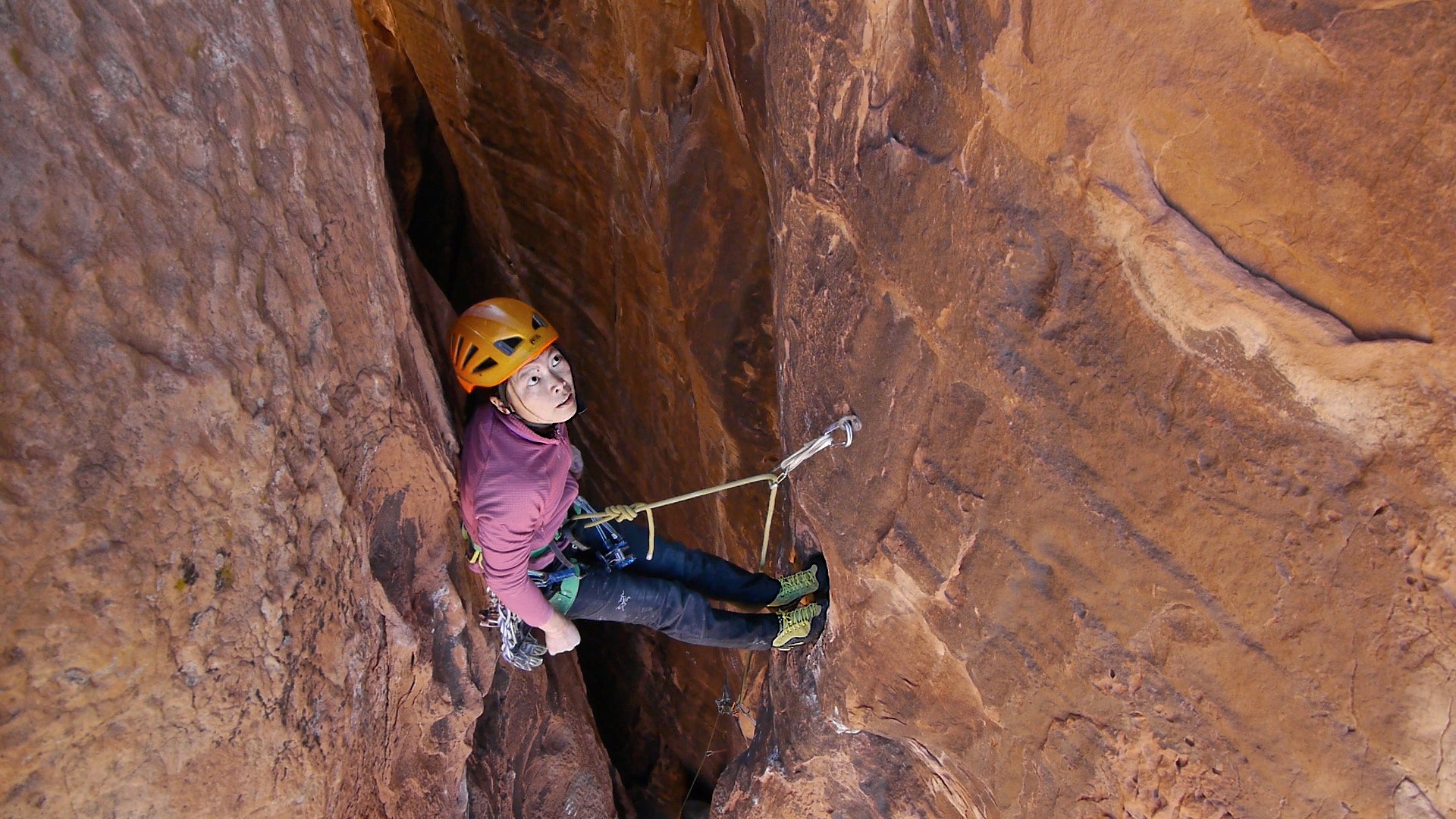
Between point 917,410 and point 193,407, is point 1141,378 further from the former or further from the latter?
point 193,407

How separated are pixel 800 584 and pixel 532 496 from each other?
1.17m

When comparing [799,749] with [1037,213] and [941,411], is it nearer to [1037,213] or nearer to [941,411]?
[941,411]

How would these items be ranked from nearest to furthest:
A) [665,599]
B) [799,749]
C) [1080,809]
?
[1080,809] → [665,599] → [799,749]

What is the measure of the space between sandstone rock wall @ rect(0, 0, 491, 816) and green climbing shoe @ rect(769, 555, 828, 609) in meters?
1.43

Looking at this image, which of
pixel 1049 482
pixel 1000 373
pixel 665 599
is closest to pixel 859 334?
pixel 1000 373

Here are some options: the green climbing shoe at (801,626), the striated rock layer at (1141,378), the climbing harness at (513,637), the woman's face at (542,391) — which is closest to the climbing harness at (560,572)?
the climbing harness at (513,637)

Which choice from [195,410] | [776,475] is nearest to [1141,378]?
[776,475]

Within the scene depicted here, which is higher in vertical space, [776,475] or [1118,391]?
[1118,391]

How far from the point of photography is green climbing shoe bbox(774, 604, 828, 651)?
318 centimetres

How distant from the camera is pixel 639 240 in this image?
4445 millimetres

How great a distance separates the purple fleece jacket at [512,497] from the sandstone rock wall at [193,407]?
0.29 metres

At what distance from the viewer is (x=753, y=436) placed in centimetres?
412

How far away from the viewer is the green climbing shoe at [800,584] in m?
3.28

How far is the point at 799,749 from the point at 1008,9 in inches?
107
